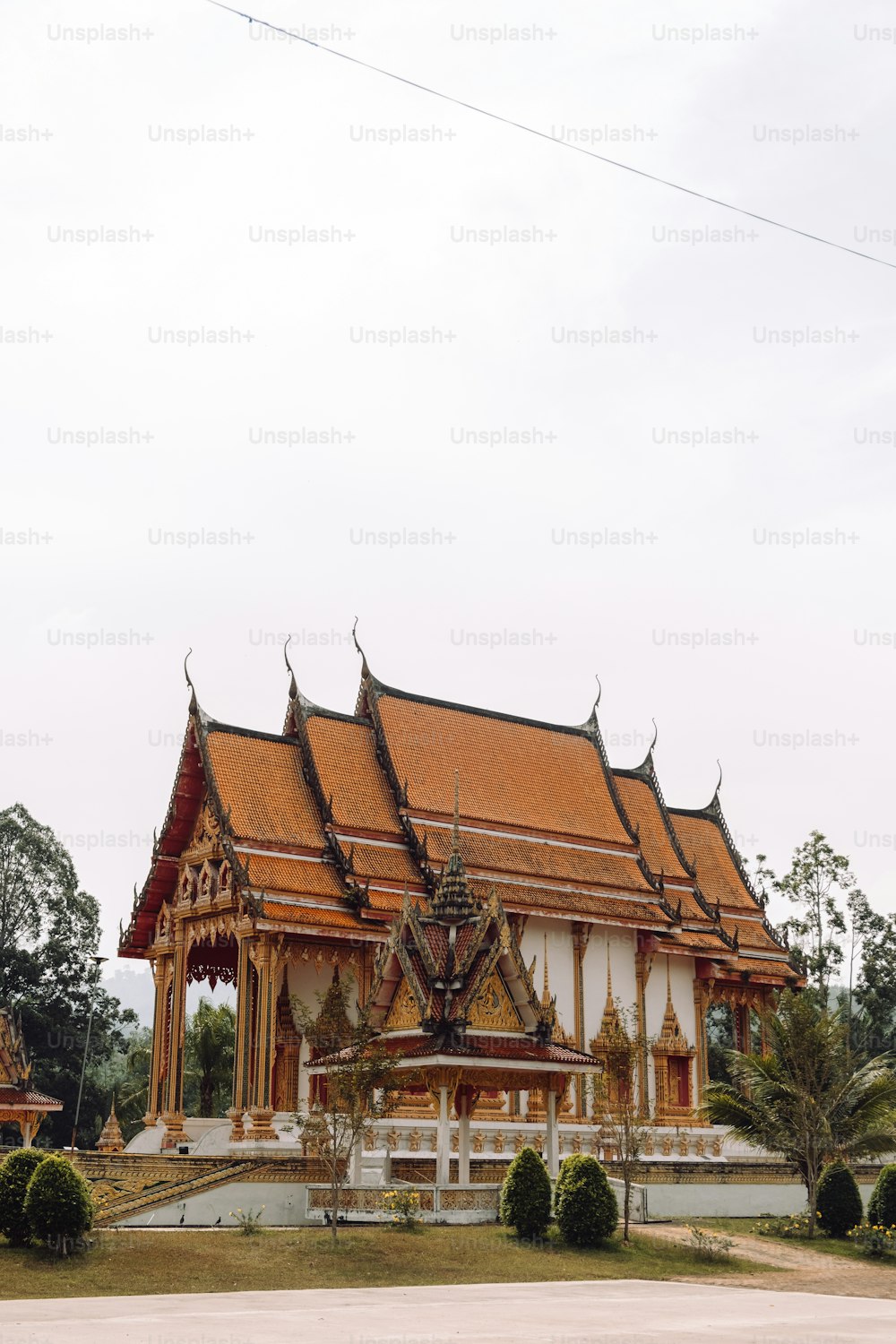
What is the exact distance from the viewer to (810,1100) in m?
26.5

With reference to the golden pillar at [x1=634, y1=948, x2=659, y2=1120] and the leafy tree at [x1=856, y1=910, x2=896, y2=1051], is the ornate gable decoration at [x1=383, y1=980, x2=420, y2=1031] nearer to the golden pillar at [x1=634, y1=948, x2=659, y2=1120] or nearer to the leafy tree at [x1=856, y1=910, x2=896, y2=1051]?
the golden pillar at [x1=634, y1=948, x2=659, y2=1120]

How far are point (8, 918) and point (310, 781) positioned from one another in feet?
76.5

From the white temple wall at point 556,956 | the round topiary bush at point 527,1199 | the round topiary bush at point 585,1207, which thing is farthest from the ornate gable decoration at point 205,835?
the round topiary bush at point 585,1207

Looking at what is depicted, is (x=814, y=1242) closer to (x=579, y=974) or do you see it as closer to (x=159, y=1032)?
(x=579, y=974)

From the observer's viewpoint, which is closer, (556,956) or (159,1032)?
(159,1032)

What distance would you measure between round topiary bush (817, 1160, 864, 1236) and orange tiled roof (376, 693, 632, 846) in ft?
41.3

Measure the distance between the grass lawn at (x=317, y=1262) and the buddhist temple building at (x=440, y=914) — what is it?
287 cm

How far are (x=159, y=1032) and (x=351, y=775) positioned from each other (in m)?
6.94

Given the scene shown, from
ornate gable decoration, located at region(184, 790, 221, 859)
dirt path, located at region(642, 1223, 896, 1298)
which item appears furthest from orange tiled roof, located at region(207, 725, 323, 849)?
dirt path, located at region(642, 1223, 896, 1298)

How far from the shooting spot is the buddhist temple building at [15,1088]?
36.8m

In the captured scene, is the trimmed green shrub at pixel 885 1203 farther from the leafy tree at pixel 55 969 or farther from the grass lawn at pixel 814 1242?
the leafy tree at pixel 55 969

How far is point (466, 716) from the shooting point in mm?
38969

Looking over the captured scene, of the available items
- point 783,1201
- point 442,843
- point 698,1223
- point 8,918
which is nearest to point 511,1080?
point 698,1223

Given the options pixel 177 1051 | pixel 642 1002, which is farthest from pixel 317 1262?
pixel 642 1002
